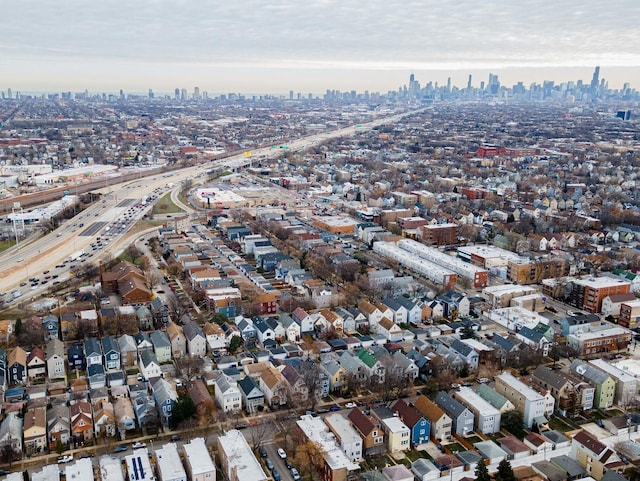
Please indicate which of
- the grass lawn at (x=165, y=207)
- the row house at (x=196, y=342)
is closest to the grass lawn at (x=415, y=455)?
the row house at (x=196, y=342)

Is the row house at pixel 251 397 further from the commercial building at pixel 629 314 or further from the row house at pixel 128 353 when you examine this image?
the commercial building at pixel 629 314

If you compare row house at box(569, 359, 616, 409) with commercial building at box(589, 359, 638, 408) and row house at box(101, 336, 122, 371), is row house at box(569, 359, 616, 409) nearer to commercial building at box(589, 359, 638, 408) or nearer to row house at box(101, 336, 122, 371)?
commercial building at box(589, 359, 638, 408)

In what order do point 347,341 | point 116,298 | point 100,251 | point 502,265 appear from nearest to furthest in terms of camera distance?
1. point 347,341
2. point 116,298
3. point 502,265
4. point 100,251

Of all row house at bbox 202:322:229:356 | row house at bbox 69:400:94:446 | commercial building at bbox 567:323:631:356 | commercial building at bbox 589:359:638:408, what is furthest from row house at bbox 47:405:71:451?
commercial building at bbox 567:323:631:356

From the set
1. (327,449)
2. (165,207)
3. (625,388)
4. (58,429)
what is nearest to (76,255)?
(165,207)

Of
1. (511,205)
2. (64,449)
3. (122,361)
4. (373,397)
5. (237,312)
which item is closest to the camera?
(64,449)

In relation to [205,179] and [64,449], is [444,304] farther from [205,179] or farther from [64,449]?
[205,179]

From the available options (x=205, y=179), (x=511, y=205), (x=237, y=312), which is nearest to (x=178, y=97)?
(x=205, y=179)
